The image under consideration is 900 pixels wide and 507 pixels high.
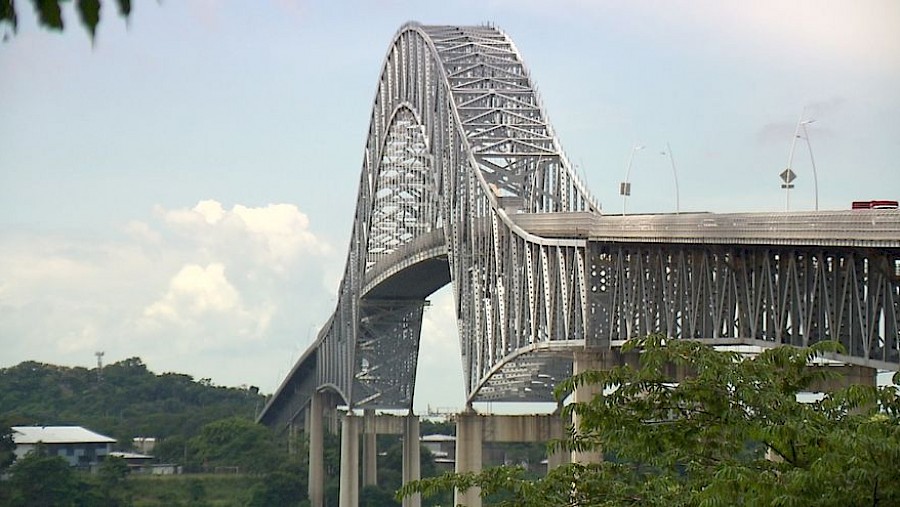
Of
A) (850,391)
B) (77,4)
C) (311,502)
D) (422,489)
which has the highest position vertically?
(77,4)

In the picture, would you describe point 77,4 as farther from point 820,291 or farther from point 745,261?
point 745,261

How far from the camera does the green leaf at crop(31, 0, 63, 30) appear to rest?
1017cm

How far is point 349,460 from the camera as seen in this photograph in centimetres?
14000

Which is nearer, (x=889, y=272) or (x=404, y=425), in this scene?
(x=889, y=272)

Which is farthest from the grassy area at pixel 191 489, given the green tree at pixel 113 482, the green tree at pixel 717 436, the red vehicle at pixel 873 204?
the green tree at pixel 717 436

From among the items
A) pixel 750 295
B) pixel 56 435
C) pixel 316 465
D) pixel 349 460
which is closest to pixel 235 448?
pixel 316 465

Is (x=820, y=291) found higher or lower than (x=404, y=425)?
higher

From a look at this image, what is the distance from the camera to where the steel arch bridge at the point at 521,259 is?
172 feet

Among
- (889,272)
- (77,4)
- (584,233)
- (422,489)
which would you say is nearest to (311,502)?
(584,233)

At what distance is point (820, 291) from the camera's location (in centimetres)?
5284

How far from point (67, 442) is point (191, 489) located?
1258 cm

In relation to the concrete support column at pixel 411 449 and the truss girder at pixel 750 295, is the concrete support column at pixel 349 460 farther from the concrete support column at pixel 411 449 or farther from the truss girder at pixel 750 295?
the truss girder at pixel 750 295

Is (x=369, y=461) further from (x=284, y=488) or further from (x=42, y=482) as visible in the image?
(x=42, y=482)

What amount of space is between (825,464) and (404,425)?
370 ft
